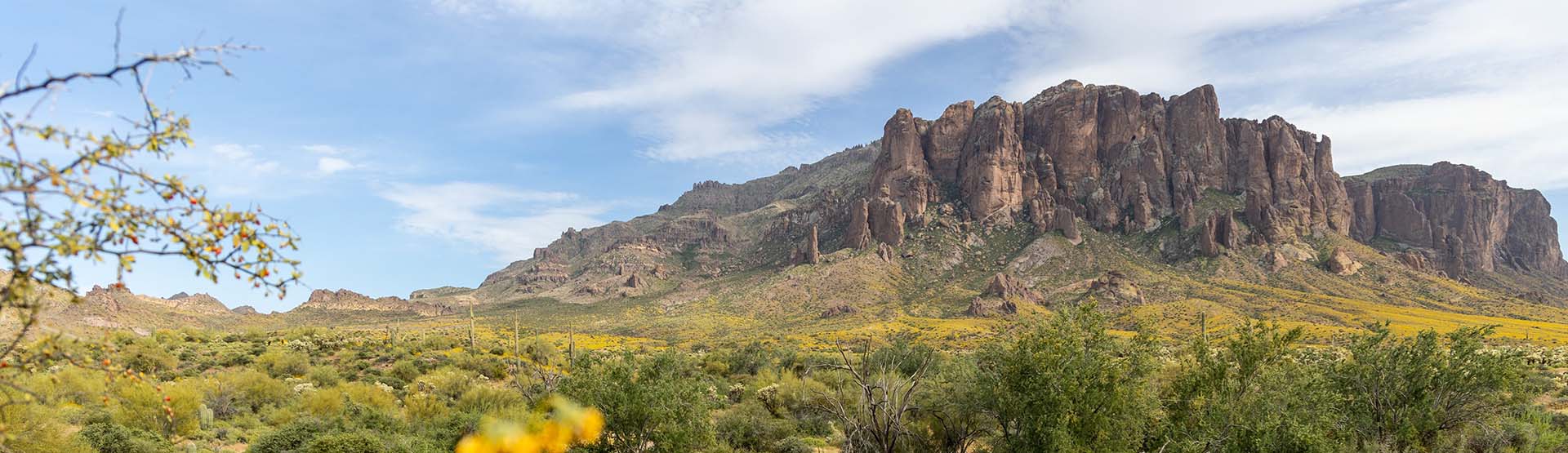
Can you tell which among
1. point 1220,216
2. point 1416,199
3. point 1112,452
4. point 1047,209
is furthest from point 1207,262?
point 1112,452

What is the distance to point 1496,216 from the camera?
148625 mm

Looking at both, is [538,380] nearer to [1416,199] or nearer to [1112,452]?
[1112,452]

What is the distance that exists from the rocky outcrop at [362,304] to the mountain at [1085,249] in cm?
70

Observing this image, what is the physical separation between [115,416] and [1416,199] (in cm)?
20685

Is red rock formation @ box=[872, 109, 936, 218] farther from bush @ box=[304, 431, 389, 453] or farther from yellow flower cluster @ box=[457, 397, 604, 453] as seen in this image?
yellow flower cluster @ box=[457, 397, 604, 453]

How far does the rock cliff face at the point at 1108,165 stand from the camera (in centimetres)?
11881


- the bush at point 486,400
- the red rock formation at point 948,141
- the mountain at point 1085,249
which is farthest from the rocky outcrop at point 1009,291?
the bush at point 486,400

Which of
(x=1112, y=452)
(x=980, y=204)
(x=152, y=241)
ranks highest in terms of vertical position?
(x=980, y=204)

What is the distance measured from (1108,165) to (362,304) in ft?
488

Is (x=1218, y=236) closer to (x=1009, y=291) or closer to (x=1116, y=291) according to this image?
(x=1116, y=291)

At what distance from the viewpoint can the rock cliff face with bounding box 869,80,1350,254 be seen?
11881 cm

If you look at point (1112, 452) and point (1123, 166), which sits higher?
point (1123, 166)

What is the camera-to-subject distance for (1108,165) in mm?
131125

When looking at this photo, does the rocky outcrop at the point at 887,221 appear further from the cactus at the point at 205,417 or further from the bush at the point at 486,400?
the cactus at the point at 205,417
